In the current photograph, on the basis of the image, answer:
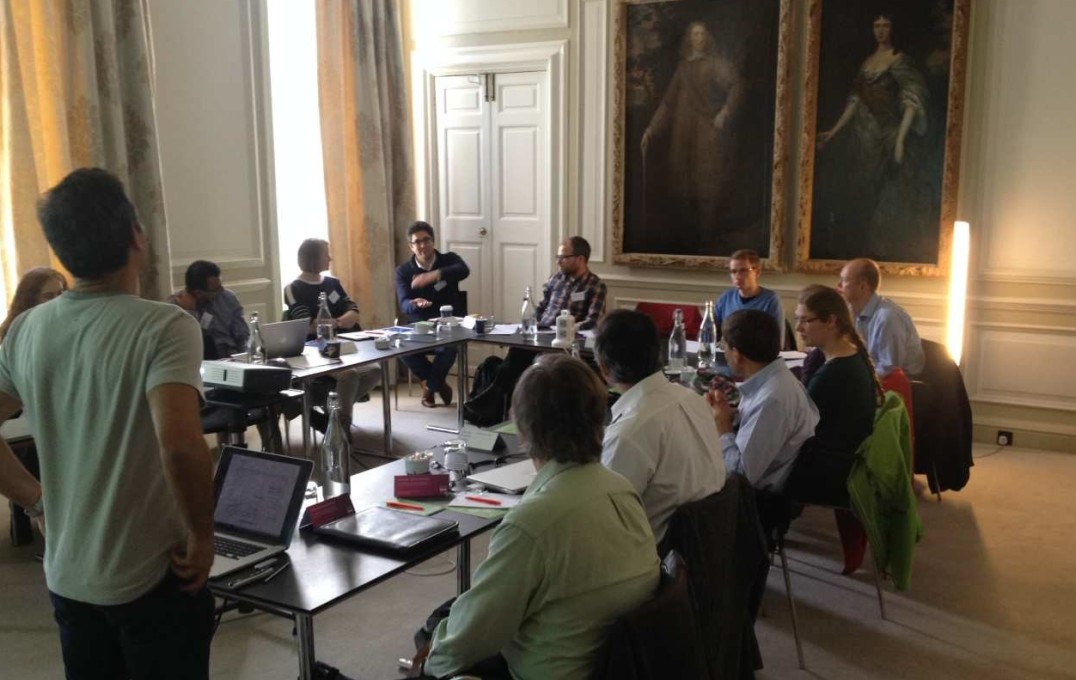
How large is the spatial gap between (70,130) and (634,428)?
12.8 feet

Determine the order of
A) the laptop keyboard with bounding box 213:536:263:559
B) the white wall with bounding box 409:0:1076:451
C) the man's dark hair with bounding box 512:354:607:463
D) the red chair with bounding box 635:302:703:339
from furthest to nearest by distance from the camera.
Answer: the red chair with bounding box 635:302:703:339
the white wall with bounding box 409:0:1076:451
the laptop keyboard with bounding box 213:536:263:559
the man's dark hair with bounding box 512:354:607:463

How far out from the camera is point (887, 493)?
10.6 ft

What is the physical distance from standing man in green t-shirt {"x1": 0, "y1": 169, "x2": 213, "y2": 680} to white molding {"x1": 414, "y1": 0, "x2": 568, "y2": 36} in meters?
5.51

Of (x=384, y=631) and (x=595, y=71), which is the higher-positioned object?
(x=595, y=71)

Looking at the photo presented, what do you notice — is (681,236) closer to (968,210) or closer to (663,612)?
(968,210)

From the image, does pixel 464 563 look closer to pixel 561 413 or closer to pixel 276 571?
pixel 276 571

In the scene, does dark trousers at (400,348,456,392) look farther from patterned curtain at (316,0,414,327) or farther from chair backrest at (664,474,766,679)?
chair backrest at (664,474,766,679)

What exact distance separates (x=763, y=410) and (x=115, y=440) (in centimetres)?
207

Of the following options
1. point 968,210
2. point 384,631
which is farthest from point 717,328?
point 384,631

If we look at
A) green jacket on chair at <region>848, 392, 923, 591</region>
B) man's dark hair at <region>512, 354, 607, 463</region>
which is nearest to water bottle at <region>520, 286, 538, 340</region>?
green jacket on chair at <region>848, 392, 923, 591</region>

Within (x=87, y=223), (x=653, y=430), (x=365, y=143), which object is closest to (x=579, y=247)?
(x=365, y=143)

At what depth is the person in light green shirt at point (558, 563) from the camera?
5.59ft

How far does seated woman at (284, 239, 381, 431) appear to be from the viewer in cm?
562

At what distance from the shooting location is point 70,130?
16.1 feet
